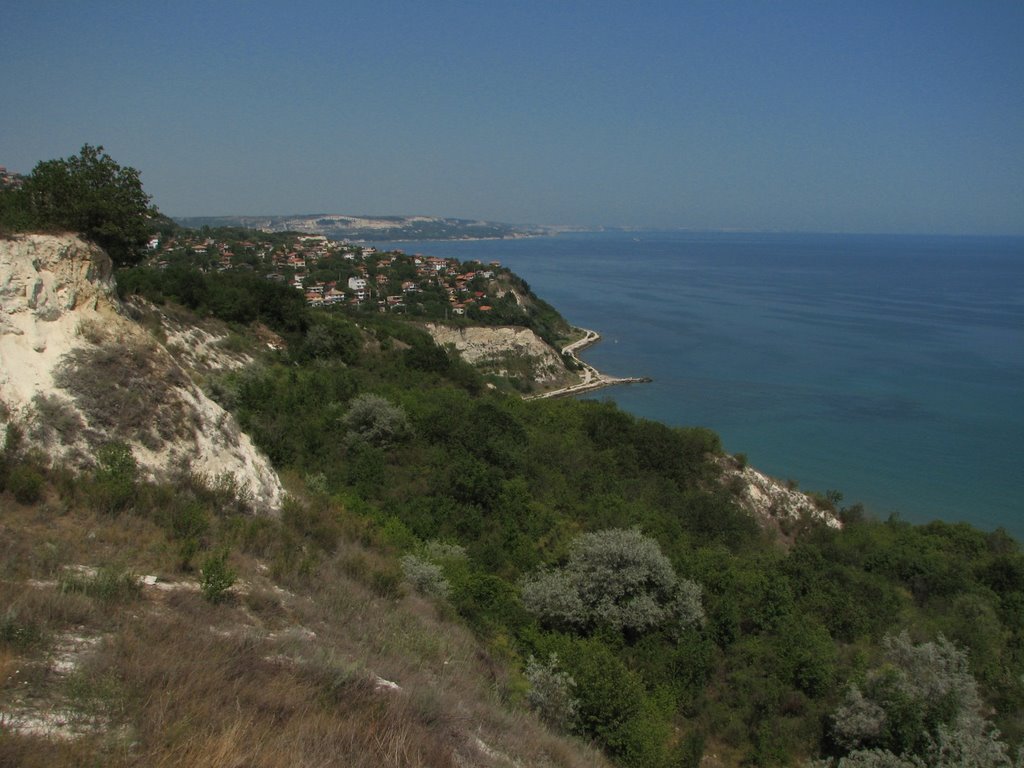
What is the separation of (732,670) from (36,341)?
972cm

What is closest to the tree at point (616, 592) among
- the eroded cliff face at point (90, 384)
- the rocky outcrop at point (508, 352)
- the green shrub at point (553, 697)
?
the green shrub at point (553, 697)

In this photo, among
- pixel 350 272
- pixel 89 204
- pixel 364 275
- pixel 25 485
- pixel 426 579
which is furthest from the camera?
pixel 350 272

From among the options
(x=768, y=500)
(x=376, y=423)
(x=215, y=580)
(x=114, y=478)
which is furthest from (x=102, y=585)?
(x=768, y=500)

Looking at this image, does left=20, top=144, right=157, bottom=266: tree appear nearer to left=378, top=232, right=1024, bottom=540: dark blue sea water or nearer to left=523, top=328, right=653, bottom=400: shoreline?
left=378, top=232, right=1024, bottom=540: dark blue sea water

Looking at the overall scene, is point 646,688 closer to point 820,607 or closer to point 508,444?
point 820,607

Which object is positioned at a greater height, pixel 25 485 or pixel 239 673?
pixel 25 485

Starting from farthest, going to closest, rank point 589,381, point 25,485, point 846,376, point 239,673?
point 589,381, point 846,376, point 25,485, point 239,673

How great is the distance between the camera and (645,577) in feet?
28.7

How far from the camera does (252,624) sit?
4965 millimetres

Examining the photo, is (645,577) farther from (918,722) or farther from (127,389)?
(127,389)

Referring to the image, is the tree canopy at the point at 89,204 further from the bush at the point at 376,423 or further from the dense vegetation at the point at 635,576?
the bush at the point at 376,423

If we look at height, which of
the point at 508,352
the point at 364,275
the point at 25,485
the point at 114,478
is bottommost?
the point at 508,352

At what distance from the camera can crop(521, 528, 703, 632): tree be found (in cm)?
839

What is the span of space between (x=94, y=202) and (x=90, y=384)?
5.62 metres
